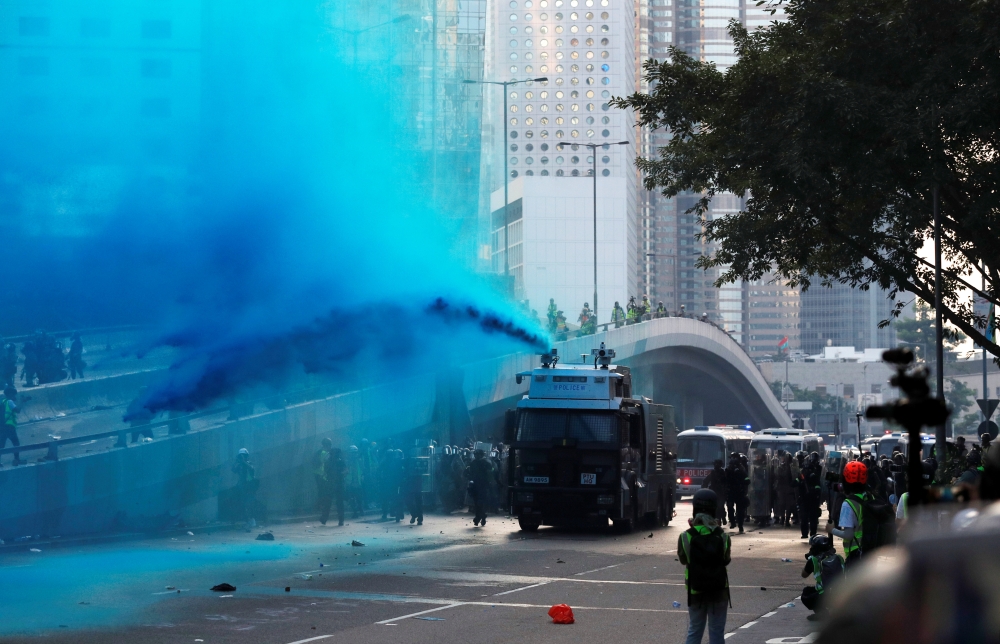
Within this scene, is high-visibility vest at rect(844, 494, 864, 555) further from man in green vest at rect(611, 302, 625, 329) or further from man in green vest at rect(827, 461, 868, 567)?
man in green vest at rect(611, 302, 625, 329)

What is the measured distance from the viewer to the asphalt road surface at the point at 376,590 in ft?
38.8

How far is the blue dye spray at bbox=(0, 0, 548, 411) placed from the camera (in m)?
27.4

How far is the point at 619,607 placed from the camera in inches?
548

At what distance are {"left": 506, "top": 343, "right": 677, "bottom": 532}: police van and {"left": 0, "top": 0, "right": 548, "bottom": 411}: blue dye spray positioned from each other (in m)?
5.82

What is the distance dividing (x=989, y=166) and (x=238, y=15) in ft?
63.3

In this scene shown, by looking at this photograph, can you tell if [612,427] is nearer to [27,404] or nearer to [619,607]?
[619,607]

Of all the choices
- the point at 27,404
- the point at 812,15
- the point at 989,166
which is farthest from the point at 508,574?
the point at 27,404

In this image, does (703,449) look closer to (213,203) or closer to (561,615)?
(213,203)

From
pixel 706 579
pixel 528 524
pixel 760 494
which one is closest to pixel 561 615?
pixel 706 579

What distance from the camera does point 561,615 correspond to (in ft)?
41.3

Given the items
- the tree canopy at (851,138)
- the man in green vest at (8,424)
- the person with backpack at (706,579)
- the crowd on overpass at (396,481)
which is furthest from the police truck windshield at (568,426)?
the person with backpack at (706,579)

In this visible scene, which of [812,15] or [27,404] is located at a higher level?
[812,15]

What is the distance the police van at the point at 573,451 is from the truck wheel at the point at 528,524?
19mm

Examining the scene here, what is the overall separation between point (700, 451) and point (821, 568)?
3632cm
